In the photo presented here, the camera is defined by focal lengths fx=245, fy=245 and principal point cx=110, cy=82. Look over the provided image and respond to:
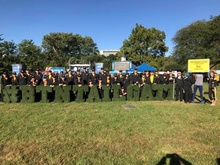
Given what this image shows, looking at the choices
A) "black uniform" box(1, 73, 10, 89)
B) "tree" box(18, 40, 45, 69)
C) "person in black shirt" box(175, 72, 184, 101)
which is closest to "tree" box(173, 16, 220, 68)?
"tree" box(18, 40, 45, 69)

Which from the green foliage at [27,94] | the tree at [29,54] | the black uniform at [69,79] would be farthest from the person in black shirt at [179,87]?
the tree at [29,54]

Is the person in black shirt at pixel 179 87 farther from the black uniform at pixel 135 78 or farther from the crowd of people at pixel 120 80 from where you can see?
the black uniform at pixel 135 78

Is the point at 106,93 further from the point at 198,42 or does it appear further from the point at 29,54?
the point at 29,54

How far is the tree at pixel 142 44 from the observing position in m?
53.0

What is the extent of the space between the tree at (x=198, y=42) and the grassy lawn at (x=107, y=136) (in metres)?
43.7

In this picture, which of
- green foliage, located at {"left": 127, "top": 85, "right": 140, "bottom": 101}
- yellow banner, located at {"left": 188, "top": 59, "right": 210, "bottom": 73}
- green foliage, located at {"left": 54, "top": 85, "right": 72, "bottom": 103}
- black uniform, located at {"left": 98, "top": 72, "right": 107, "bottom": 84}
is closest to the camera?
green foliage, located at {"left": 54, "top": 85, "right": 72, "bottom": 103}

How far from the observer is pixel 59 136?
7.33 m

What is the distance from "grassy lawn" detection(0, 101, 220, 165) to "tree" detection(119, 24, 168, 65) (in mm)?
42833

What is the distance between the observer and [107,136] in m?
7.32

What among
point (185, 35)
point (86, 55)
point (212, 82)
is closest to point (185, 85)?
point (212, 82)

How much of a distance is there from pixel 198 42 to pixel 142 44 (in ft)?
44.0

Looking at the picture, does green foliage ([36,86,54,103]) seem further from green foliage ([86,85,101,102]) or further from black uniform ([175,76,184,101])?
black uniform ([175,76,184,101])

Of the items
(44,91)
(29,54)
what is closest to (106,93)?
(44,91)

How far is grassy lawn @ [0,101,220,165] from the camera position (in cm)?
570
